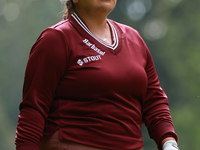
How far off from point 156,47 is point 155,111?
20.8 ft

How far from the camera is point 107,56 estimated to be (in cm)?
121

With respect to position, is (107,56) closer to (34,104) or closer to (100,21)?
(100,21)

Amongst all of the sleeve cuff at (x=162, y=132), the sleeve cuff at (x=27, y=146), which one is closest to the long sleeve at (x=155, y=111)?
the sleeve cuff at (x=162, y=132)

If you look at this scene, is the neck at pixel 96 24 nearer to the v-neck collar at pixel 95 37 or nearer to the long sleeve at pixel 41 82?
the v-neck collar at pixel 95 37

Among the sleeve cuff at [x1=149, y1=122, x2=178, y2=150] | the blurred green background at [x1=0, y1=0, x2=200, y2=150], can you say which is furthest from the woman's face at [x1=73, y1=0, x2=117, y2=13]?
the blurred green background at [x1=0, y1=0, x2=200, y2=150]

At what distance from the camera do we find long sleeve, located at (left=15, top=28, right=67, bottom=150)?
44.7 inches

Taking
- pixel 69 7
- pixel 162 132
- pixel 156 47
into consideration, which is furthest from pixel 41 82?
pixel 156 47

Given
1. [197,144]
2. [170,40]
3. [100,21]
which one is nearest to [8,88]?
[170,40]

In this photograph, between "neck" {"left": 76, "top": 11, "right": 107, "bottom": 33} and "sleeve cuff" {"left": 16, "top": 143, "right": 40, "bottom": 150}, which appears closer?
"sleeve cuff" {"left": 16, "top": 143, "right": 40, "bottom": 150}

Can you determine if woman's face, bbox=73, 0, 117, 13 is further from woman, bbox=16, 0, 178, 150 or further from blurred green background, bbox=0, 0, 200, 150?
blurred green background, bbox=0, 0, 200, 150

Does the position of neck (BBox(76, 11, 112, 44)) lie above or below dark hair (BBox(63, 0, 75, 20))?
below

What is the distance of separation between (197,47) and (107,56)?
Result: 6654 millimetres

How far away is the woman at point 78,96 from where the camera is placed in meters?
1.15

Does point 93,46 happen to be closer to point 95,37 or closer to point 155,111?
point 95,37
